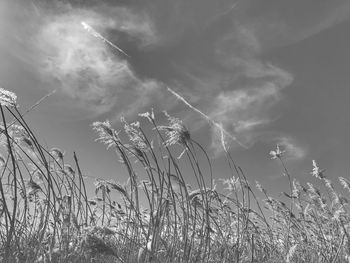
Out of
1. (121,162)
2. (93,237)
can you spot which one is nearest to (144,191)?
(121,162)

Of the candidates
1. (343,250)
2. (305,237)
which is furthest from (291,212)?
(343,250)

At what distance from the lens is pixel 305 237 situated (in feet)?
23.8

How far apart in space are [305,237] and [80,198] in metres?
4.20

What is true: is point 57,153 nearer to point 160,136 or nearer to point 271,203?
point 160,136

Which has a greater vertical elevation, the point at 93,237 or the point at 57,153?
the point at 57,153

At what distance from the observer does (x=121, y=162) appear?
506cm

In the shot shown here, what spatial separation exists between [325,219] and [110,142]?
5339 millimetres

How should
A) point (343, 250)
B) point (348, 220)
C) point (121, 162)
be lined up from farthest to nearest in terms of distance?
1. point (348, 220)
2. point (343, 250)
3. point (121, 162)

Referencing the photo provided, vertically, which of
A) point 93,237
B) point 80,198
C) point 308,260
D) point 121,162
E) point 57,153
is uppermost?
point 57,153

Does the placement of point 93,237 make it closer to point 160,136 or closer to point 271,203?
point 160,136

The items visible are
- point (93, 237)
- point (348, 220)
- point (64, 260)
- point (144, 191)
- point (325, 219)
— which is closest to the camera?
point (93, 237)

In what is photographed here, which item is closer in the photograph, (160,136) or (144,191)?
(160,136)

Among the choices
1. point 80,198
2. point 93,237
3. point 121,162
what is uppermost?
point 121,162

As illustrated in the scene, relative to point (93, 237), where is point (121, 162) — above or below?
above
